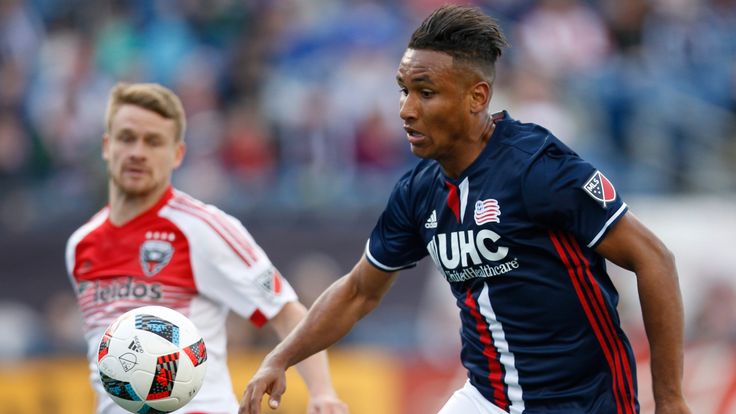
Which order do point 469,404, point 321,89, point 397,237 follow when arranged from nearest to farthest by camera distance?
point 469,404, point 397,237, point 321,89

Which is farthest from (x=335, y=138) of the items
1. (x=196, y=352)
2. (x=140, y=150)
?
(x=196, y=352)

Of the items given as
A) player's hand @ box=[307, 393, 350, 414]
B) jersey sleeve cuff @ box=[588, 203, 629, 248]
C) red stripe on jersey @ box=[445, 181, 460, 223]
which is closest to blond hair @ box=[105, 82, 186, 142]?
player's hand @ box=[307, 393, 350, 414]

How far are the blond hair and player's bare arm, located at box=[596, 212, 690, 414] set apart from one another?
2.76m

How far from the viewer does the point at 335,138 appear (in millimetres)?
13945

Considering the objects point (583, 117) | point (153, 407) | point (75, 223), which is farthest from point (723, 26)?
point (153, 407)

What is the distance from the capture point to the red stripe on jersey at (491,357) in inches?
217

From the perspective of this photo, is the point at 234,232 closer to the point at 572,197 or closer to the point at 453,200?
the point at 453,200

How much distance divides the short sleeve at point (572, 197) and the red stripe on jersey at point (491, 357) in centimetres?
59

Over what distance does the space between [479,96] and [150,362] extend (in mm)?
1885

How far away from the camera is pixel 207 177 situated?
539 inches

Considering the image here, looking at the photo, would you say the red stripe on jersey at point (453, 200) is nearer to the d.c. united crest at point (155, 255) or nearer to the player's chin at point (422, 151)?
the player's chin at point (422, 151)

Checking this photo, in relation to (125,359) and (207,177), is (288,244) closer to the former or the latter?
(207,177)

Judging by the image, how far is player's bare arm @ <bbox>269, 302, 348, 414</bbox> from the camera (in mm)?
6242

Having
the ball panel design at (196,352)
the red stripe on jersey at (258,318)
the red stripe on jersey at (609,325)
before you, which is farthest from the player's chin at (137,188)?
the red stripe on jersey at (609,325)
